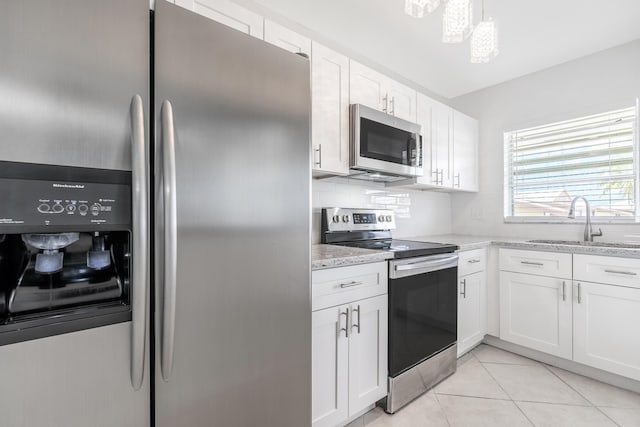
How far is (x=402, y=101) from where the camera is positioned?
2.38 m

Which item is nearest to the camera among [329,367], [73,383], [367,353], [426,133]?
[73,383]

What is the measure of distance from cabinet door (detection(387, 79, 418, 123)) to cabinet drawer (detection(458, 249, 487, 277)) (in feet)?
3.85

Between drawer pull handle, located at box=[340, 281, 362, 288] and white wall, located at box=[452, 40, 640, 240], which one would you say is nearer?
drawer pull handle, located at box=[340, 281, 362, 288]

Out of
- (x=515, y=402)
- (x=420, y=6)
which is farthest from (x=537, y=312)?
(x=420, y=6)

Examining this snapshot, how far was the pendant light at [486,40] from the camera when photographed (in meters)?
1.51

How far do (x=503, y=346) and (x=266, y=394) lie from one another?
2453mm

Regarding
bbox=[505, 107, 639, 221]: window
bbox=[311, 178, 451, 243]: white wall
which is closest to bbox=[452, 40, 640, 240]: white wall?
bbox=[505, 107, 639, 221]: window

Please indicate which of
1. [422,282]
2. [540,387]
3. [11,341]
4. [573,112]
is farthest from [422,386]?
[573,112]

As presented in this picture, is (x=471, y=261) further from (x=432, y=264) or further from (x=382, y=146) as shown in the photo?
(x=382, y=146)

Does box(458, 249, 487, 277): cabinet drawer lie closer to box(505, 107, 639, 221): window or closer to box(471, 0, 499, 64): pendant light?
box(505, 107, 639, 221): window

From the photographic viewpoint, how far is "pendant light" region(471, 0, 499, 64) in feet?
4.96

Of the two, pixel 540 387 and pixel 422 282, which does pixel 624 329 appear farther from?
pixel 422 282

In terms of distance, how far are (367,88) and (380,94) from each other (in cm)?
14

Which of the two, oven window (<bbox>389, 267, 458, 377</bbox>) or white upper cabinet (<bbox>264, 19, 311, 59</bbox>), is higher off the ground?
white upper cabinet (<bbox>264, 19, 311, 59</bbox>)
